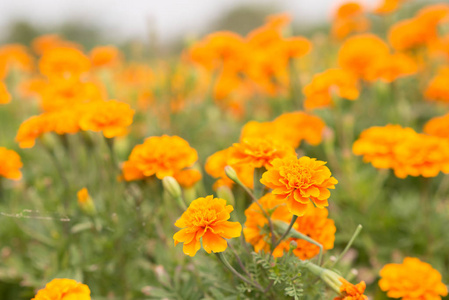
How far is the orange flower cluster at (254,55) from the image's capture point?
2.13 meters

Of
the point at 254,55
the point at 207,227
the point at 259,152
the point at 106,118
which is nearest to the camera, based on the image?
the point at 207,227

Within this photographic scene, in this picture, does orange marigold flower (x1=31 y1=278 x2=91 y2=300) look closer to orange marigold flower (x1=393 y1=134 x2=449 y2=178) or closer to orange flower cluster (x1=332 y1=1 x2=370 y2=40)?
orange marigold flower (x1=393 y1=134 x2=449 y2=178)

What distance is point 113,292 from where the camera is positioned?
1338 millimetres

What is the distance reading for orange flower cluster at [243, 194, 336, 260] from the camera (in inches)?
36.8

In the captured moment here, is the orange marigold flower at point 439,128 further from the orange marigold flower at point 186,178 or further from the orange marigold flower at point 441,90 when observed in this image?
the orange marigold flower at point 186,178

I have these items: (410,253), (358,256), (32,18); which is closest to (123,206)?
(358,256)

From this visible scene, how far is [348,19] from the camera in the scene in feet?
9.39

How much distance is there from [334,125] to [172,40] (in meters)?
9.08

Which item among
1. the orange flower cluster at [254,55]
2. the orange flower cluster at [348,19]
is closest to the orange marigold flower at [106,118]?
the orange flower cluster at [254,55]

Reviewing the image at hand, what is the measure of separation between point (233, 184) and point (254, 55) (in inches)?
49.8

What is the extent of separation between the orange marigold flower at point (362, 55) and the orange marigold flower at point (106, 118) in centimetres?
127

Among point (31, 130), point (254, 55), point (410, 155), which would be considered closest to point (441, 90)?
point (254, 55)

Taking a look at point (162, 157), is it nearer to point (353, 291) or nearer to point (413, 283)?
point (353, 291)

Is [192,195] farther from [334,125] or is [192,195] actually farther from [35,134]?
[334,125]
